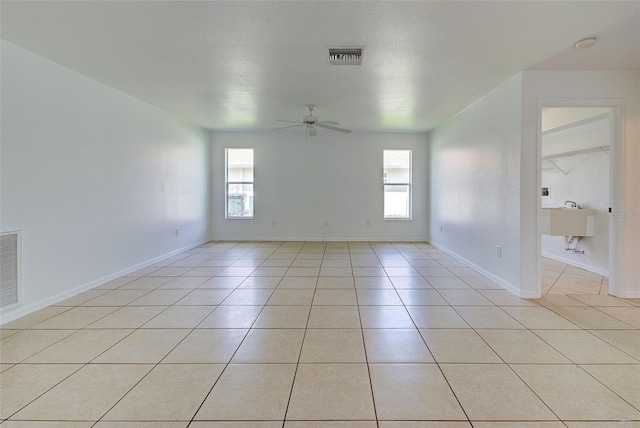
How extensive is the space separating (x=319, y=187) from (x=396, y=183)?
1.87 metres

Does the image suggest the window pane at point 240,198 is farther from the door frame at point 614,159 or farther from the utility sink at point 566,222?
the utility sink at point 566,222

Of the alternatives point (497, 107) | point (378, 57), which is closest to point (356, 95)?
point (378, 57)

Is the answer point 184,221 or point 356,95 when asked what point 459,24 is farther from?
point 184,221

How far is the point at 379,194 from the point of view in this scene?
22.8ft

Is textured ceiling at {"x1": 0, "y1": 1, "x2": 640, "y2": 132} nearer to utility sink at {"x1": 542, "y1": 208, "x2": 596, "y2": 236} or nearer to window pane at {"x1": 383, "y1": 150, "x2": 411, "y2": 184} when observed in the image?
utility sink at {"x1": 542, "y1": 208, "x2": 596, "y2": 236}

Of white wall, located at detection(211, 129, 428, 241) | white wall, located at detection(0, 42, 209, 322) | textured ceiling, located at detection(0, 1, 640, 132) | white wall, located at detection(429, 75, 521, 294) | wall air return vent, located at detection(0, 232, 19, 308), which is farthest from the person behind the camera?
white wall, located at detection(211, 129, 428, 241)

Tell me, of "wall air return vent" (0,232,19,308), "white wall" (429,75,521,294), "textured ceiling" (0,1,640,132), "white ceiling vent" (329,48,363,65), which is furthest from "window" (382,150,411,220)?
"wall air return vent" (0,232,19,308)

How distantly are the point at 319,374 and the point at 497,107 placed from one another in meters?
3.78

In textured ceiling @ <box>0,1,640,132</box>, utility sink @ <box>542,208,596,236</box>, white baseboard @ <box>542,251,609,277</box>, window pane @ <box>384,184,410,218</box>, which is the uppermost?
textured ceiling @ <box>0,1,640,132</box>

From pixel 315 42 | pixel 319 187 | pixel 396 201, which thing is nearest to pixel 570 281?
pixel 396 201

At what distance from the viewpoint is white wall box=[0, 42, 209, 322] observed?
8.80 ft

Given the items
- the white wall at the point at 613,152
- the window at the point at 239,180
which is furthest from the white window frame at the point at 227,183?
the white wall at the point at 613,152

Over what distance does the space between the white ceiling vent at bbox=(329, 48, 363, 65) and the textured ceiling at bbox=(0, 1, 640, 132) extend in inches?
3.1

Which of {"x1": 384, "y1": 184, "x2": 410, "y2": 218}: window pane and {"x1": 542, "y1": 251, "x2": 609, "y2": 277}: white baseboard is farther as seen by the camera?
{"x1": 384, "y1": 184, "x2": 410, "y2": 218}: window pane
